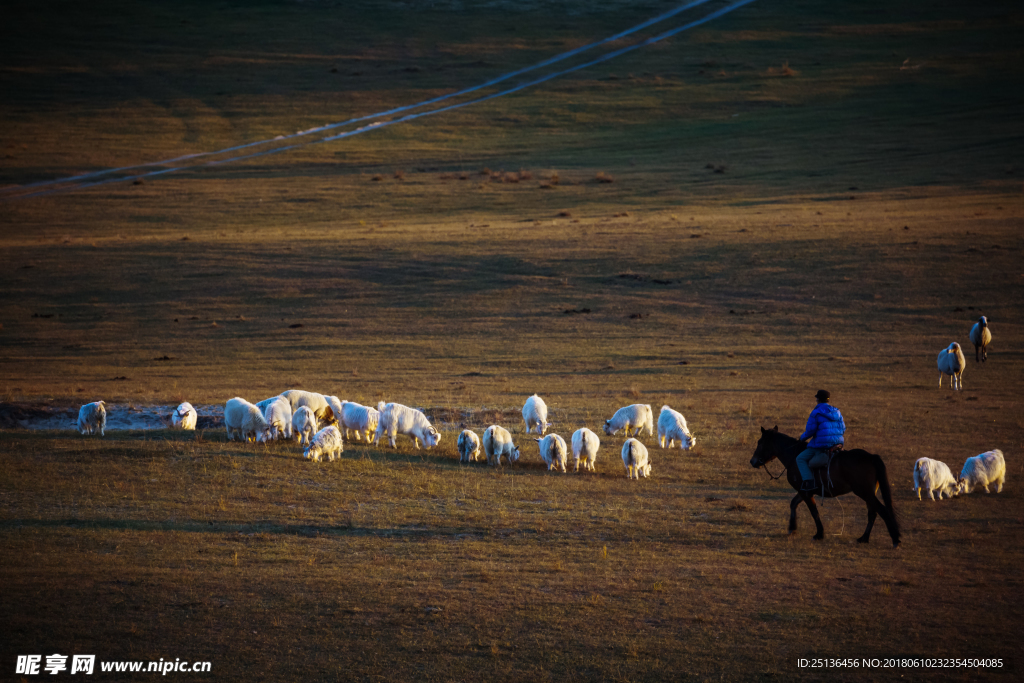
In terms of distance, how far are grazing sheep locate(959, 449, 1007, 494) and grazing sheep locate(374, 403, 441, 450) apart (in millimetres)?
9974

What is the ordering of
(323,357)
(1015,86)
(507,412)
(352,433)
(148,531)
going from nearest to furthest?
(148,531)
(352,433)
(507,412)
(323,357)
(1015,86)

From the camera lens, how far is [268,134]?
7138 cm

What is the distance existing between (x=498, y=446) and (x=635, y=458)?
267cm

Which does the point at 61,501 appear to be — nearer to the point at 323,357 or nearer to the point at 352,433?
the point at 352,433

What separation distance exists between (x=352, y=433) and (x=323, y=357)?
10.4m

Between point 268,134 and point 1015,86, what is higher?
point 1015,86

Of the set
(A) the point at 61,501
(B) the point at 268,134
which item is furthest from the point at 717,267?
(B) the point at 268,134

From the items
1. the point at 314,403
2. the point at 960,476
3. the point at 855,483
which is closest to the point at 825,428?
the point at 855,483

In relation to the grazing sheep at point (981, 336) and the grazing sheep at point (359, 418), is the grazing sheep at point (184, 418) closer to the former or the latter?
the grazing sheep at point (359, 418)

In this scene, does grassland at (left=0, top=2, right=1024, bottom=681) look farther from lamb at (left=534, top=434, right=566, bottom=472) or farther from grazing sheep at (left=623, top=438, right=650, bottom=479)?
lamb at (left=534, top=434, right=566, bottom=472)

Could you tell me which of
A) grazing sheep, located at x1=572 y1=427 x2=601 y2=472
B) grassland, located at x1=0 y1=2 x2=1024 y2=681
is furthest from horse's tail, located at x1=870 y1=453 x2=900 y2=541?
grazing sheep, located at x1=572 y1=427 x2=601 y2=472

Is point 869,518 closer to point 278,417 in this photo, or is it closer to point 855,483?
point 855,483

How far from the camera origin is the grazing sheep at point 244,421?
57.8 feet

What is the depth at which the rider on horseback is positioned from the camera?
12078 mm
